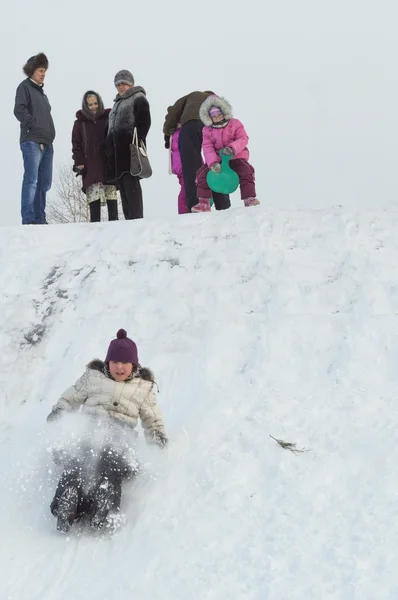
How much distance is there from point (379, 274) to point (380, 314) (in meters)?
0.61

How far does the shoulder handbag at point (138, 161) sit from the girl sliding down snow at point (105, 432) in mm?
3710

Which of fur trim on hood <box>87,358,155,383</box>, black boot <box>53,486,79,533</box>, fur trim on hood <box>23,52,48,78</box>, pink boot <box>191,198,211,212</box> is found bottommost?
black boot <box>53,486,79,533</box>

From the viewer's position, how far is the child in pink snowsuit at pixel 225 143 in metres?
7.27

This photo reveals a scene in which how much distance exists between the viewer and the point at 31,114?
749 centimetres

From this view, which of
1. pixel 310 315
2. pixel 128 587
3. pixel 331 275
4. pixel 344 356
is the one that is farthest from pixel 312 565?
pixel 331 275

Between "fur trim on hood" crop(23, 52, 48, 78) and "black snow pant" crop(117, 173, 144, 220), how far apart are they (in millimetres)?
1580

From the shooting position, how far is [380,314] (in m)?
5.19

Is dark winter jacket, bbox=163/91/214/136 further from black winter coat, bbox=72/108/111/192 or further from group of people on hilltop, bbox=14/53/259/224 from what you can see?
black winter coat, bbox=72/108/111/192

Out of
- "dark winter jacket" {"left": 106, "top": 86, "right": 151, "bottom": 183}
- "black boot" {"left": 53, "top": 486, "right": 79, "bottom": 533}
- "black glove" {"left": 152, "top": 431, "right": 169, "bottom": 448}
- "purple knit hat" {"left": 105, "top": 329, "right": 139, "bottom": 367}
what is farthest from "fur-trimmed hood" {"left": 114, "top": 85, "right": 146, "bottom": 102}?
"black boot" {"left": 53, "top": 486, "right": 79, "bottom": 533}

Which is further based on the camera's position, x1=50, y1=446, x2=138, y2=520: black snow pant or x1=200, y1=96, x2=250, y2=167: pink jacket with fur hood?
x1=200, y1=96, x2=250, y2=167: pink jacket with fur hood

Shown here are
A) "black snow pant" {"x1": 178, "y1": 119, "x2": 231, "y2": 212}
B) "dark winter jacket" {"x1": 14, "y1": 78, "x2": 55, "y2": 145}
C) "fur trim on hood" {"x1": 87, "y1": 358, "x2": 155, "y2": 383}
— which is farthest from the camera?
"black snow pant" {"x1": 178, "y1": 119, "x2": 231, "y2": 212}

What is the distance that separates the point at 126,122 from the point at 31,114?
1104 mm

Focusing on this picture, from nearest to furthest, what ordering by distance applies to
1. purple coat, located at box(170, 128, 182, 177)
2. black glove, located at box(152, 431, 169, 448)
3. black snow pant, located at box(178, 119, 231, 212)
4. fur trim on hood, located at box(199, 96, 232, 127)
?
black glove, located at box(152, 431, 169, 448) < fur trim on hood, located at box(199, 96, 232, 127) < black snow pant, located at box(178, 119, 231, 212) < purple coat, located at box(170, 128, 182, 177)

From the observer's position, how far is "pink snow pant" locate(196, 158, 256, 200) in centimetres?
731
